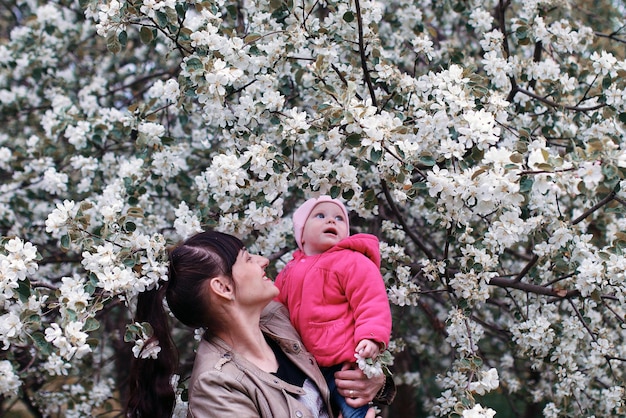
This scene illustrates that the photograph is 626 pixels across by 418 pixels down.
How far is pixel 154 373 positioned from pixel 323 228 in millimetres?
746

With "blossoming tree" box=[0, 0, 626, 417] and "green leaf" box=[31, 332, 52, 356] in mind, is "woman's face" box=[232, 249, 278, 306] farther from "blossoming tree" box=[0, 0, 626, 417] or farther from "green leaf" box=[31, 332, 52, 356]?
"green leaf" box=[31, 332, 52, 356]

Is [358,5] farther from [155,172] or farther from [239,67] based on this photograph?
[155,172]

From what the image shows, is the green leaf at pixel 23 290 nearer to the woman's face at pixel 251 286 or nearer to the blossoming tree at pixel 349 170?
the blossoming tree at pixel 349 170

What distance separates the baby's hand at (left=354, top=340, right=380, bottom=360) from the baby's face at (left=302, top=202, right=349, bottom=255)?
415 millimetres

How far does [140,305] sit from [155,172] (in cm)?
83

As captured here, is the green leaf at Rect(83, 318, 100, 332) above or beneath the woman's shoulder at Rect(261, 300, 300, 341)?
beneath

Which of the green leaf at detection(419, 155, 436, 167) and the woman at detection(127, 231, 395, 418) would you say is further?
the green leaf at detection(419, 155, 436, 167)

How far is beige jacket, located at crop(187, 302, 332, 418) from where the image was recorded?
199 centimetres

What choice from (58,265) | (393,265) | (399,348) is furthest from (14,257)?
(58,265)

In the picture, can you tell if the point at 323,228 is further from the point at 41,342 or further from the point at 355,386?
the point at 41,342

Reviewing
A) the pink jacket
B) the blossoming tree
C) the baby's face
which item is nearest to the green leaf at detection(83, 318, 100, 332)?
the blossoming tree

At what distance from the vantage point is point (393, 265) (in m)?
2.74

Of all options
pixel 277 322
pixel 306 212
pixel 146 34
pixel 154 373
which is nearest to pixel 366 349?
pixel 277 322

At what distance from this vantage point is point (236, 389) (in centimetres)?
202
